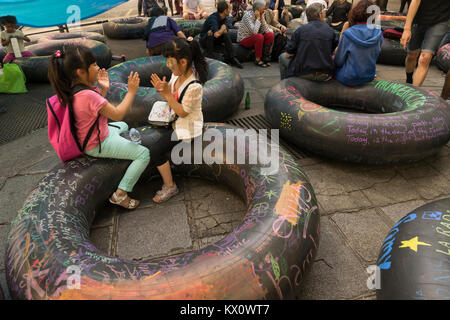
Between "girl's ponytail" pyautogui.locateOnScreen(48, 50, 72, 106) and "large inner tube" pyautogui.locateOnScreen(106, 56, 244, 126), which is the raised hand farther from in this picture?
"large inner tube" pyautogui.locateOnScreen(106, 56, 244, 126)

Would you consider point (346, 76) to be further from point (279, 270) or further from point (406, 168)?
point (279, 270)

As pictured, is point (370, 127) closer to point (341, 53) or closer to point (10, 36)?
point (341, 53)

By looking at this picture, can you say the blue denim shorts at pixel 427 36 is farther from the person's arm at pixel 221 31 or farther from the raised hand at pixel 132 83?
the raised hand at pixel 132 83

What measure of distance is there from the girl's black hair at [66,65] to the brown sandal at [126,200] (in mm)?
846

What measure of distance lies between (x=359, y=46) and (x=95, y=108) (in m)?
3.04

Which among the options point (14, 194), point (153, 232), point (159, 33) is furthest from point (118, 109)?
point (159, 33)

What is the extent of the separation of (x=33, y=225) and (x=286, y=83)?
10.0 feet

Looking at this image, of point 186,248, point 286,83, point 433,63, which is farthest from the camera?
point 433,63

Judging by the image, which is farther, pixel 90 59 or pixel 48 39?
pixel 48 39

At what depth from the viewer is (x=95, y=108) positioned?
211 cm
